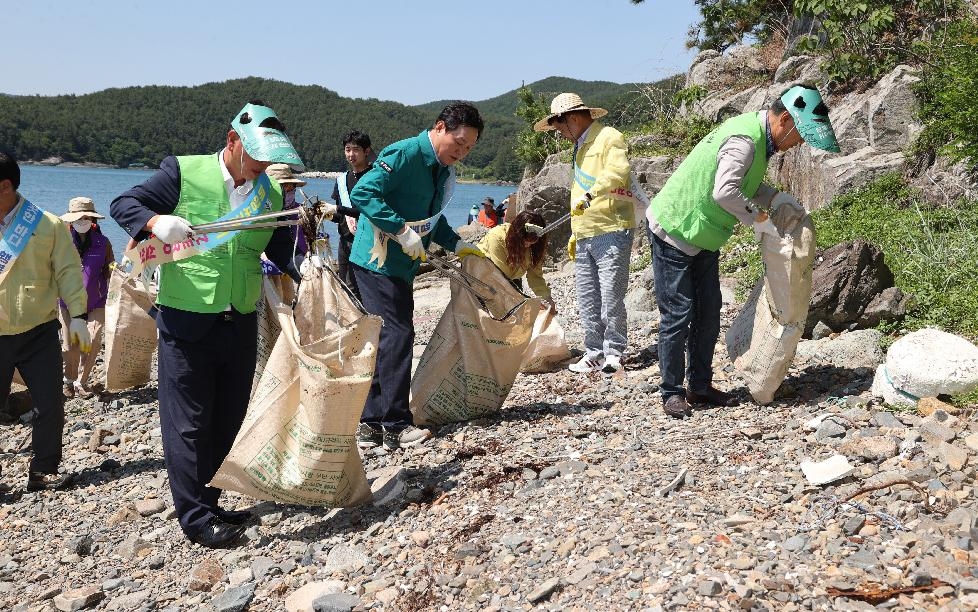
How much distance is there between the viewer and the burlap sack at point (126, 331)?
265 inches

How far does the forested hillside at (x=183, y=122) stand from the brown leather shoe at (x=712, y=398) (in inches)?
2247

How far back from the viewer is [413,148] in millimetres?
4664

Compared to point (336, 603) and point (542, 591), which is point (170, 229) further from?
point (542, 591)

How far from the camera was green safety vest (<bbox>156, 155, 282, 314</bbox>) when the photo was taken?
363 centimetres

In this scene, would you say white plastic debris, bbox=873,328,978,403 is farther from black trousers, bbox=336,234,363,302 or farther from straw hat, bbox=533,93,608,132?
black trousers, bbox=336,234,363,302

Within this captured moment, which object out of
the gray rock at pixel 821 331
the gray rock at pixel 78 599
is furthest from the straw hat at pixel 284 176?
the gray rock at pixel 821 331

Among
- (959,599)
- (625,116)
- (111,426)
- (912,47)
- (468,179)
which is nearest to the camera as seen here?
(959,599)

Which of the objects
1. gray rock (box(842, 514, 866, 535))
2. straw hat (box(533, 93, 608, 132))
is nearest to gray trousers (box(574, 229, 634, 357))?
straw hat (box(533, 93, 608, 132))

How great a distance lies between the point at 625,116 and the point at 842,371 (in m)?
11.7

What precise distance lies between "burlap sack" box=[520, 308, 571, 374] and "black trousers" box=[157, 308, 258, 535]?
2.78m

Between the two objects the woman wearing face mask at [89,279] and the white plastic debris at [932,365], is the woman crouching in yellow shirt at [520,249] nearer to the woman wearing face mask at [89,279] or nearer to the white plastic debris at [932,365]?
the white plastic debris at [932,365]

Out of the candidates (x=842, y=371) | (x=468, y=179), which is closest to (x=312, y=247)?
(x=842, y=371)

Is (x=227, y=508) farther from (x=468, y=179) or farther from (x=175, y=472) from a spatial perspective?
(x=468, y=179)

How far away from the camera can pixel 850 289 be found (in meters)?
5.61
